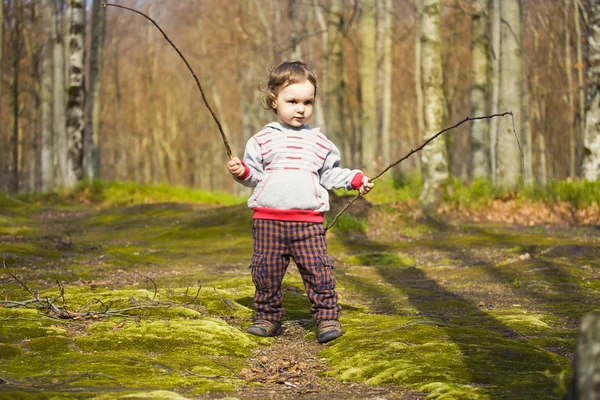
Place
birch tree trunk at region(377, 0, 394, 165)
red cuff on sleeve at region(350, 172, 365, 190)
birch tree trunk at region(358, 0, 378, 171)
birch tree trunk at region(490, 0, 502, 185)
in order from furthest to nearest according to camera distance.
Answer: birch tree trunk at region(377, 0, 394, 165) → birch tree trunk at region(358, 0, 378, 171) → birch tree trunk at region(490, 0, 502, 185) → red cuff on sleeve at region(350, 172, 365, 190)

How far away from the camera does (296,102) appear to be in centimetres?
473

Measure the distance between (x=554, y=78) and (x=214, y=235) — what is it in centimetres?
3268

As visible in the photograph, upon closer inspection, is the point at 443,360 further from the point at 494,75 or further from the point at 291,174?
the point at 494,75

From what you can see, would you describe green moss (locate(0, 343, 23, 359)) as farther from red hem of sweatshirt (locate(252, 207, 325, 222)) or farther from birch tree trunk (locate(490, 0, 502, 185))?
birch tree trunk (locate(490, 0, 502, 185))

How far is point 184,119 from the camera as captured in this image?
5362cm

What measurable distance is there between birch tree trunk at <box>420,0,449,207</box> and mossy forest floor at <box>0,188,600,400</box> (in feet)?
10.9

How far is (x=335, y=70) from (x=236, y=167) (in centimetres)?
1870

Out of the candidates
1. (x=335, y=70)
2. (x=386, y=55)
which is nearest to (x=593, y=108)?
(x=335, y=70)

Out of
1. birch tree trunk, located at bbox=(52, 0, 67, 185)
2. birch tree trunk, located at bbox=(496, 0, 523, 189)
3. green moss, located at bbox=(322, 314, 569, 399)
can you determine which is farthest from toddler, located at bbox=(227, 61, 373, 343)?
birch tree trunk, located at bbox=(52, 0, 67, 185)

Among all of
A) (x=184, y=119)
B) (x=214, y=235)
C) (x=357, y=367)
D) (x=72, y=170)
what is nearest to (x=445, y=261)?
(x=214, y=235)

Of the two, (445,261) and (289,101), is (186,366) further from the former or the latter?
(445,261)

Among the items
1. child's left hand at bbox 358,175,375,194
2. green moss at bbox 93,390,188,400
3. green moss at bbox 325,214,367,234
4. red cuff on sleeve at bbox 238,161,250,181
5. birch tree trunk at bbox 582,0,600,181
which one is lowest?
green moss at bbox 93,390,188,400

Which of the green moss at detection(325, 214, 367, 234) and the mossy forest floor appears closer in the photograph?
the mossy forest floor

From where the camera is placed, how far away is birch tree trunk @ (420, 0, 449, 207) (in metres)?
13.7
